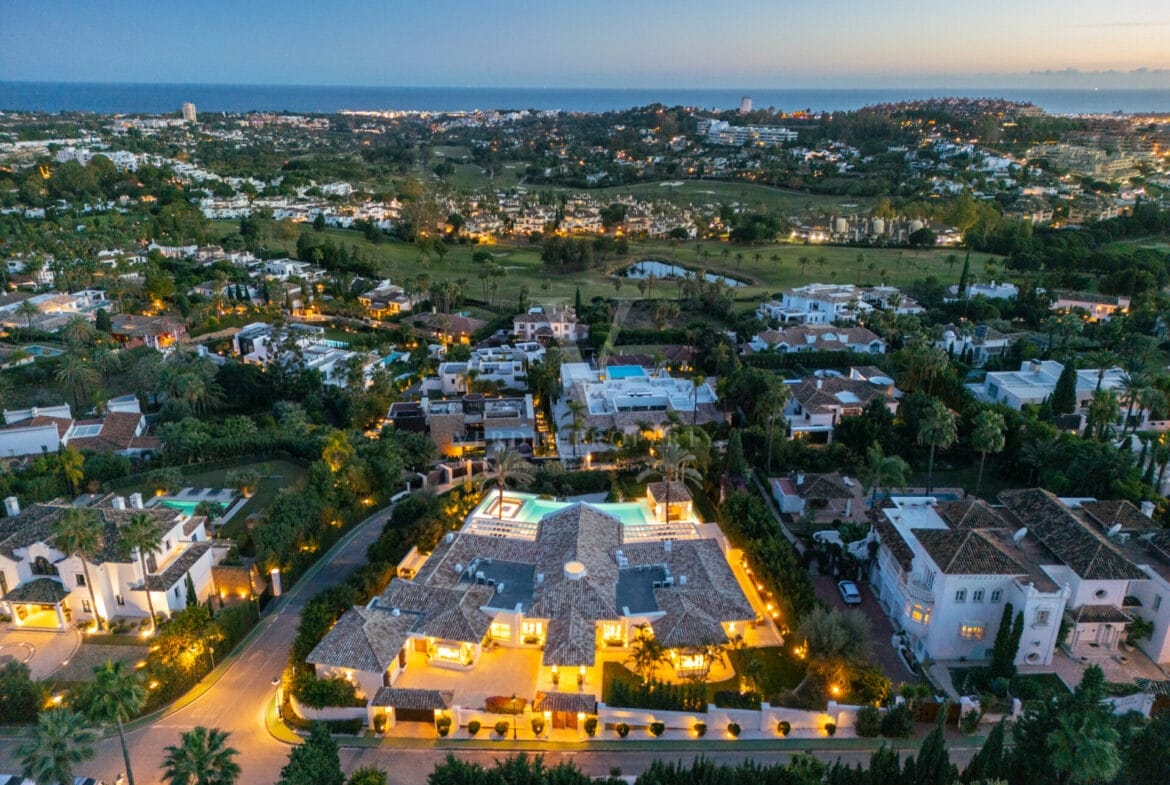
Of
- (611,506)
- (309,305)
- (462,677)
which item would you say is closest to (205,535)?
(462,677)

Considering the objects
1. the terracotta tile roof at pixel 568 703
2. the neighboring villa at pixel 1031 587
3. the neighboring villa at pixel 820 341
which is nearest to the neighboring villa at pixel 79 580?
the terracotta tile roof at pixel 568 703

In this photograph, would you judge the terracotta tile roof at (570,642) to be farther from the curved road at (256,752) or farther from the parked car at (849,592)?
the parked car at (849,592)

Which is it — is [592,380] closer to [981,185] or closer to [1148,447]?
[1148,447]

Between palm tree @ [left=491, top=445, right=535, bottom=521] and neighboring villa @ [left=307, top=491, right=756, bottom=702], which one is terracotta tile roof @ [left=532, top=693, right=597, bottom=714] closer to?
neighboring villa @ [left=307, top=491, right=756, bottom=702]

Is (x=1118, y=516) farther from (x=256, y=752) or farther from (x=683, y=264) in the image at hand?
(x=683, y=264)

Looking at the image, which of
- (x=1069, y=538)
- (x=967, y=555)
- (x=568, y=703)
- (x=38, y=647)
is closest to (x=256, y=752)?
(x=568, y=703)

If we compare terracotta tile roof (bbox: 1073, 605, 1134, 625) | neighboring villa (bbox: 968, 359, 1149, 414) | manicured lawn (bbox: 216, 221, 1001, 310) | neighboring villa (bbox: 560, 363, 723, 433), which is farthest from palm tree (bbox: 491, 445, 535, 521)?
manicured lawn (bbox: 216, 221, 1001, 310)
